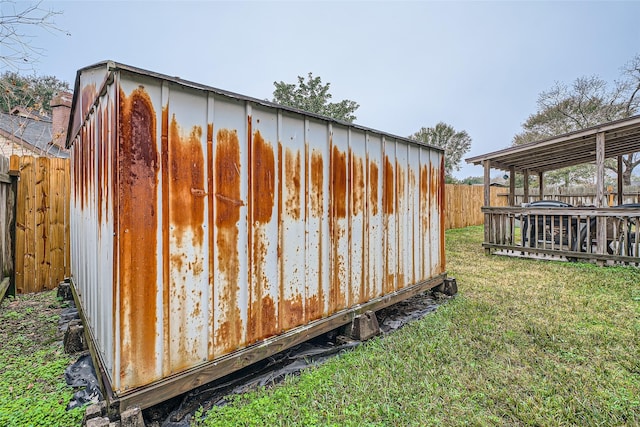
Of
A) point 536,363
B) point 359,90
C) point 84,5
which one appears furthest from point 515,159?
point 359,90

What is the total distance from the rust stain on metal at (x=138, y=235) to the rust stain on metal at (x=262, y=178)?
2.08 feet

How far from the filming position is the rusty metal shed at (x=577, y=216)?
5.54m

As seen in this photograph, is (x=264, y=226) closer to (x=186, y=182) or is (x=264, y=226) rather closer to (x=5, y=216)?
(x=186, y=182)

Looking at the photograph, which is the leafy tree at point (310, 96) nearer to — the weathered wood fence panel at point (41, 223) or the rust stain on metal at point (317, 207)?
the weathered wood fence panel at point (41, 223)

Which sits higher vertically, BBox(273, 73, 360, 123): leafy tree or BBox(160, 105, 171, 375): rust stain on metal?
BBox(273, 73, 360, 123): leafy tree

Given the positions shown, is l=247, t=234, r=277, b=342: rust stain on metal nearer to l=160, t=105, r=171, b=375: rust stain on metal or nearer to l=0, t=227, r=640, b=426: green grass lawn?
l=0, t=227, r=640, b=426: green grass lawn

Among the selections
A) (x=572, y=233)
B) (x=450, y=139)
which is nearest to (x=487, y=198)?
(x=572, y=233)

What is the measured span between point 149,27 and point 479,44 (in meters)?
13.0

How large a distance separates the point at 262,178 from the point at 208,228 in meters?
0.53

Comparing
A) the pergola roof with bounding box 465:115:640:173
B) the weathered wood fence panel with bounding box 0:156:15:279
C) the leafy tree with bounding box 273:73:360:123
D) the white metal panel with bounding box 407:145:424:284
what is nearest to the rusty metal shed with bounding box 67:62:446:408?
the white metal panel with bounding box 407:145:424:284

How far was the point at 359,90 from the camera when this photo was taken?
67.5 ft

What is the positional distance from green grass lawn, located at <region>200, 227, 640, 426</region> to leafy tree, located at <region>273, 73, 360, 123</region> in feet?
60.1

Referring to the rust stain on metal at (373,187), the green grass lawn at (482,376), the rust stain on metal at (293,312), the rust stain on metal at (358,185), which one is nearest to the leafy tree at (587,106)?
the green grass lawn at (482,376)

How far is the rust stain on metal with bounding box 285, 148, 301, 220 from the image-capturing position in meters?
2.26
